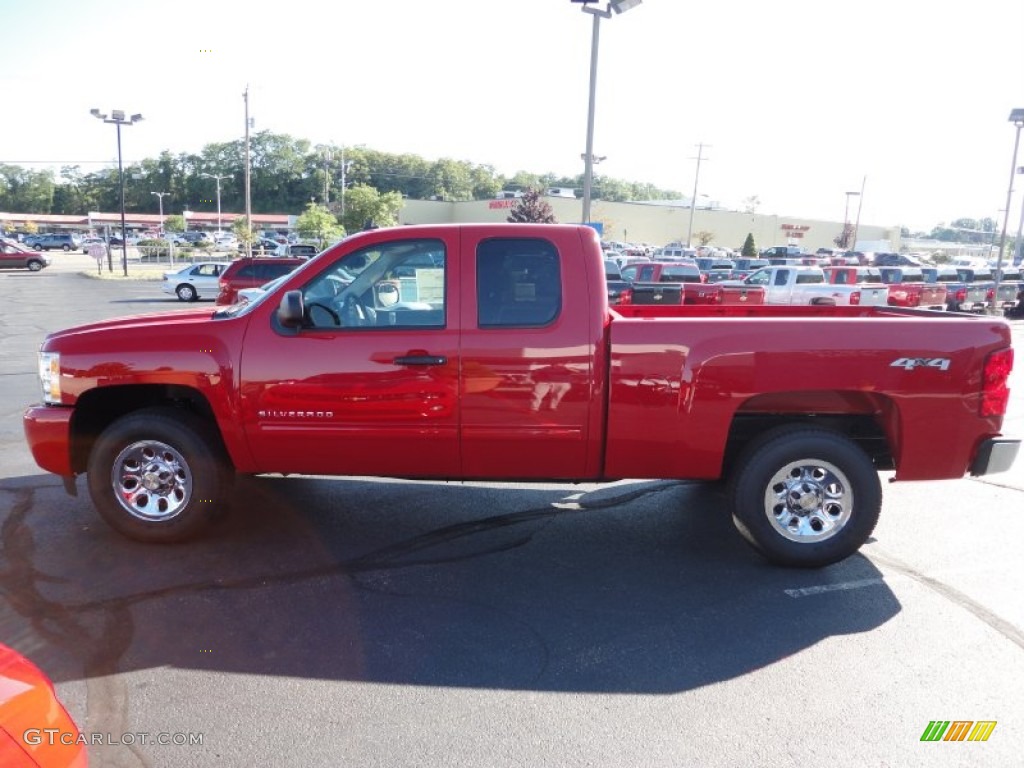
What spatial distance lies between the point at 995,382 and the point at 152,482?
5169 mm

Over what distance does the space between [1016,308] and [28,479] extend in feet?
106

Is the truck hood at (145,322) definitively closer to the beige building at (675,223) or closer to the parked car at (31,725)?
the parked car at (31,725)

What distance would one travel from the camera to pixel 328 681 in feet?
11.4

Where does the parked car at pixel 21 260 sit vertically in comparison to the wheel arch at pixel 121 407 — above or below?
below

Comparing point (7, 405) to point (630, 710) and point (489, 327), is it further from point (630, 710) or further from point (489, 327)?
point (630, 710)

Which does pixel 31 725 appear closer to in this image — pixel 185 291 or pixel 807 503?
pixel 807 503

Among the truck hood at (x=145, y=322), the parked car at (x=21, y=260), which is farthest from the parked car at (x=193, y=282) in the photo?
the truck hood at (x=145, y=322)

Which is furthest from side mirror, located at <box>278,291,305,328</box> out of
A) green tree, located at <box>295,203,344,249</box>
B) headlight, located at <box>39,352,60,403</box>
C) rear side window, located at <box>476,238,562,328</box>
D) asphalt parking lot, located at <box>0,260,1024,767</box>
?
green tree, located at <box>295,203,344,249</box>

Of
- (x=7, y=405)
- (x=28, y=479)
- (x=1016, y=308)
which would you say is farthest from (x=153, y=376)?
(x=1016, y=308)

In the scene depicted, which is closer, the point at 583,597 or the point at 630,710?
the point at 630,710

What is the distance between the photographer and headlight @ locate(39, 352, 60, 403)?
4.92 metres

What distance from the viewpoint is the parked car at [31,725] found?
75.0 inches

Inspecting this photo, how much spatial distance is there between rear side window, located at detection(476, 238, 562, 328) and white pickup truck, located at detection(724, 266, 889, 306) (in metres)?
14.9

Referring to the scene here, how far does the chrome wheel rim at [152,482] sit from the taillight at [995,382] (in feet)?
15.9
